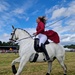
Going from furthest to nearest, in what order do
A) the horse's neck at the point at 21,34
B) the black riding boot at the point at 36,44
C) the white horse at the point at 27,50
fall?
the horse's neck at the point at 21,34, the black riding boot at the point at 36,44, the white horse at the point at 27,50

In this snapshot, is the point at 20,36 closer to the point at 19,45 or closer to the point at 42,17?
the point at 19,45

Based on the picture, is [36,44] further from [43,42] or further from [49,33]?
[49,33]

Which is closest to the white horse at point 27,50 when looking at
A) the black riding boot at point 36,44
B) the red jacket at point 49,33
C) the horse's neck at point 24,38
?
the horse's neck at point 24,38

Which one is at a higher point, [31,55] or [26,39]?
[26,39]

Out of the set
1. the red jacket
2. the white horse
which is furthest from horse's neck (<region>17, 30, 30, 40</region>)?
the red jacket

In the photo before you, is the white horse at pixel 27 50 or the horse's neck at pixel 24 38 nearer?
the white horse at pixel 27 50

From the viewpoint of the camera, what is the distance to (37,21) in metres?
10.5

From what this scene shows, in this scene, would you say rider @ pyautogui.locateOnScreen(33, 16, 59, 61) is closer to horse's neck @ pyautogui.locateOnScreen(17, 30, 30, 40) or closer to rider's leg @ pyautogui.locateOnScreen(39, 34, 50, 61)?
rider's leg @ pyautogui.locateOnScreen(39, 34, 50, 61)

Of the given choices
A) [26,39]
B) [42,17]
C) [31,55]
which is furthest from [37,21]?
[31,55]

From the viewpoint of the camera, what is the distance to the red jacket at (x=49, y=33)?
10198 millimetres

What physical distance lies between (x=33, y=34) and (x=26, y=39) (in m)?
0.41

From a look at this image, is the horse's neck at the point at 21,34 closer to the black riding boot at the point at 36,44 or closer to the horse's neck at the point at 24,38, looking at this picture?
the horse's neck at the point at 24,38

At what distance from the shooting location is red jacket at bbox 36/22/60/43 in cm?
1020

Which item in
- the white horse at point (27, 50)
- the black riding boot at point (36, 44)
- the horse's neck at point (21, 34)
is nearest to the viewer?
the white horse at point (27, 50)
